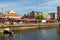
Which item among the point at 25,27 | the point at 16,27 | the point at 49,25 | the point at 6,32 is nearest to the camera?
the point at 6,32

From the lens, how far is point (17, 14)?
153m

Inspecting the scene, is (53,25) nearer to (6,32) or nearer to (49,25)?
(49,25)

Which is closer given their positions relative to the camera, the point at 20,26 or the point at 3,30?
the point at 3,30

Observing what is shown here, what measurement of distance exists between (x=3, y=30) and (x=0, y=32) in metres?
1.59

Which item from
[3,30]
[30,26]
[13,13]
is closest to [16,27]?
[30,26]

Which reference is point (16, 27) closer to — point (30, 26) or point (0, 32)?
point (30, 26)

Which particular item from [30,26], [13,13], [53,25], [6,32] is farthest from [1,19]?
[6,32]

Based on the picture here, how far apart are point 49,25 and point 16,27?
1173 inches

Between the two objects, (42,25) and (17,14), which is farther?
(17,14)

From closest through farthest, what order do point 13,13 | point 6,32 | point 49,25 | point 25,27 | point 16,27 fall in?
point 6,32 < point 16,27 < point 25,27 < point 49,25 < point 13,13

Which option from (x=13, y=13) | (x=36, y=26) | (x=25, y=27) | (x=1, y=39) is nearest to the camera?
(x=1, y=39)

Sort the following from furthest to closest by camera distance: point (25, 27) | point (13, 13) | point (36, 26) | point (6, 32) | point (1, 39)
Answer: point (13, 13) → point (36, 26) → point (25, 27) → point (6, 32) → point (1, 39)

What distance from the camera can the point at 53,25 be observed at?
120688mm

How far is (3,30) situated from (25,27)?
28328mm
